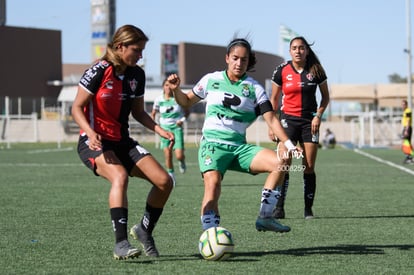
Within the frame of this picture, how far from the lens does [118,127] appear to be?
7.54m

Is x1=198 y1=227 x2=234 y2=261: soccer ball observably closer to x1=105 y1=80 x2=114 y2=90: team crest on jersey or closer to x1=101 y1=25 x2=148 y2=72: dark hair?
x1=105 y1=80 x2=114 y2=90: team crest on jersey

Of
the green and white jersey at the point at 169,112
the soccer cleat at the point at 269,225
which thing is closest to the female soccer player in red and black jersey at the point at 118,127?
the soccer cleat at the point at 269,225

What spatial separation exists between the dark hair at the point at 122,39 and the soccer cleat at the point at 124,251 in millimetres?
1447

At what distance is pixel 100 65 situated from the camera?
7.36m

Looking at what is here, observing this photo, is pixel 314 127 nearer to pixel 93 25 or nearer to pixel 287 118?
pixel 287 118

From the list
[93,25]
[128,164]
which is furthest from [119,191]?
[93,25]

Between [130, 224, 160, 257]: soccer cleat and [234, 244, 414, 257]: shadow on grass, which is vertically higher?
[130, 224, 160, 257]: soccer cleat

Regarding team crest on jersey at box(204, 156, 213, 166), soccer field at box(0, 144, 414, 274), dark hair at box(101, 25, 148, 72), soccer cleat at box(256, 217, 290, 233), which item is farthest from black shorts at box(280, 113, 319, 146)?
dark hair at box(101, 25, 148, 72)

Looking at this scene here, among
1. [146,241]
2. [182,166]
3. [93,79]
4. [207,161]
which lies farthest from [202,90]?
[182,166]

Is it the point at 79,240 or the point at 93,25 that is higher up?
the point at 93,25

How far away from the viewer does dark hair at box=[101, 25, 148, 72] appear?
7.30 metres

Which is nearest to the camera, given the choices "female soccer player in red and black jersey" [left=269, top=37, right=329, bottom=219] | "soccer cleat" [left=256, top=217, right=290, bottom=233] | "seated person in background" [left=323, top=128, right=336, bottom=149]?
"soccer cleat" [left=256, top=217, right=290, bottom=233]

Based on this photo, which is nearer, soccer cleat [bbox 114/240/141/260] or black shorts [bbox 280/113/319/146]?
soccer cleat [bbox 114/240/141/260]

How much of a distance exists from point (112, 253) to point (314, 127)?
3875 mm
